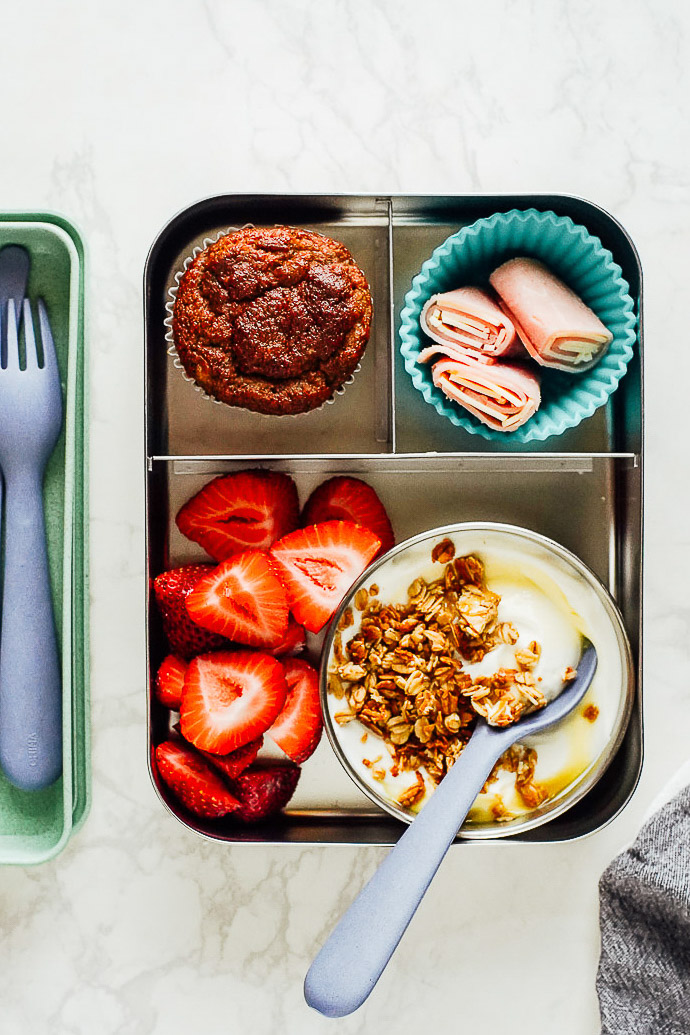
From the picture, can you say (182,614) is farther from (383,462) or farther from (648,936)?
(648,936)

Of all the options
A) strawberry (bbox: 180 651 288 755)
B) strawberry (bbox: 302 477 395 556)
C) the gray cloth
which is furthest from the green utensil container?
the gray cloth

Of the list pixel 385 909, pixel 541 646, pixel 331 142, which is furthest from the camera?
pixel 331 142

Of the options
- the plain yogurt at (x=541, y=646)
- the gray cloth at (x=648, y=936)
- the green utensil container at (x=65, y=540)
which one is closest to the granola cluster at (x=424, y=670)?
the plain yogurt at (x=541, y=646)

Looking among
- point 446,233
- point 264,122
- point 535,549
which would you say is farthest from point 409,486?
point 264,122

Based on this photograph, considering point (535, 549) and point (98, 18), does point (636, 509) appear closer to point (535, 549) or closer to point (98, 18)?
point (535, 549)

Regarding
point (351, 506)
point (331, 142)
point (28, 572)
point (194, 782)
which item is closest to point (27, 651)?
point (28, 572)

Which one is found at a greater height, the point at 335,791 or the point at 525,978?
the point at 335,791

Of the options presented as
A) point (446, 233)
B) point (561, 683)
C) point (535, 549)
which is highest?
point (446, 233)
